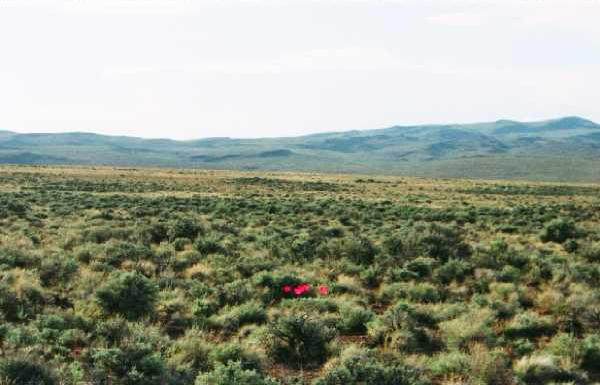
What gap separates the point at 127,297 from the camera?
10320mm

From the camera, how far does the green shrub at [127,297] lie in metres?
10.2

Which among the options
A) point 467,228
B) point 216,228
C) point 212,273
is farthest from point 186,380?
point 467,228

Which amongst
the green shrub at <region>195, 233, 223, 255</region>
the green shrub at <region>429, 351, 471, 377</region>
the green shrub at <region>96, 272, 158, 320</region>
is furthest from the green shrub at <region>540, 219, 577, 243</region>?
the green shrub at <region>96, 272, 158, 320</region>

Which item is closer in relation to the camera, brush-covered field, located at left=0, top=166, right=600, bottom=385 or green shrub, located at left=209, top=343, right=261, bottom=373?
brush-covered field, located at left=0, top=166, right=600, bottom=385

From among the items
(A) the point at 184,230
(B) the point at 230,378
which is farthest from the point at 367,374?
(A) the point at 184,230

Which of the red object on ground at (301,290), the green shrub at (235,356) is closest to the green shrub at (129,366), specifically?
the green shrub at (235,356)

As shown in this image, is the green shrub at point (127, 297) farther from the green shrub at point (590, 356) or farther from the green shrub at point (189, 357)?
the green shrub at point (590, 356)

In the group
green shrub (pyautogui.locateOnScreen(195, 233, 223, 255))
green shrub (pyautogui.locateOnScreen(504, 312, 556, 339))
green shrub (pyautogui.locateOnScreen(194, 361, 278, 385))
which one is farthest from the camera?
green shrub (pyautogui.locateOnScreen(195, 233, 223, 255))

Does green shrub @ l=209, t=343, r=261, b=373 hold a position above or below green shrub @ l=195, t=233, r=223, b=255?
above

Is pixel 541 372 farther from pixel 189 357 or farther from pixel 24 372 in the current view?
pixel 24 372

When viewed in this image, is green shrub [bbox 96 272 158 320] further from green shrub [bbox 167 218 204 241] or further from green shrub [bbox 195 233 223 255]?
green shrub [bbox 167 218 204 241]

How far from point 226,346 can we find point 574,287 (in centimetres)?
866

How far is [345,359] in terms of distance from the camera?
7.63 m

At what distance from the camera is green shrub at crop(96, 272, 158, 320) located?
10211 mm
